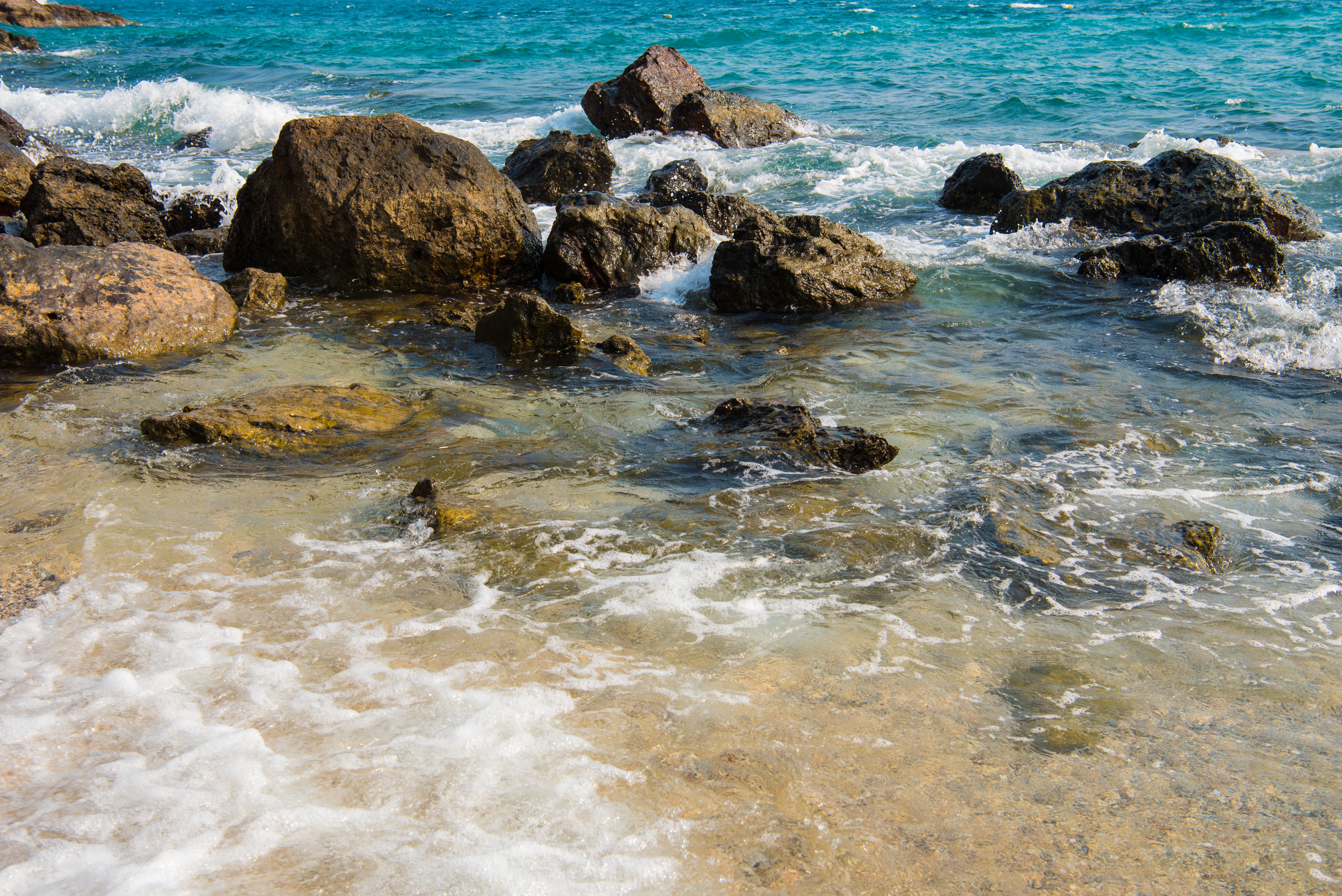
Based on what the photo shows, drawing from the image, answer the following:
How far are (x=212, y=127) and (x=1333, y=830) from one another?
20565 millimetres

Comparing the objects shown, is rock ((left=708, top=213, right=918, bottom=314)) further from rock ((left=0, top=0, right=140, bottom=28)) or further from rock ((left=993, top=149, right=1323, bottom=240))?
rock ((left=0, top=0, right=140, bottom=28))

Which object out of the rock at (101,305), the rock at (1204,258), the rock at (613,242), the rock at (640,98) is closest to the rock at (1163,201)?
the rock at (1204,258)

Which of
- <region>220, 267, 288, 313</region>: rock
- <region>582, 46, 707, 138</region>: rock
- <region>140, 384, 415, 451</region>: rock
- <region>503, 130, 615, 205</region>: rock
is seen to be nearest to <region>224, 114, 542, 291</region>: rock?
<region>220, 267, 288, 313</region>: rock

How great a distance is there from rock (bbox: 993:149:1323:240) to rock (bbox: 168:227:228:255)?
9002mm

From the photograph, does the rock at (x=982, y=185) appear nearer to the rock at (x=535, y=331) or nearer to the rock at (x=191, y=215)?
the rock at (x=535, y=331)

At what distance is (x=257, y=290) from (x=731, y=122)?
35.2 feet

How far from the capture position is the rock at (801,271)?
27.2 feet

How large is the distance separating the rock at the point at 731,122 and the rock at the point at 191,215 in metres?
8.67

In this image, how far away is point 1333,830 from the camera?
267 centimetres

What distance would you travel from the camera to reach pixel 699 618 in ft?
12.2

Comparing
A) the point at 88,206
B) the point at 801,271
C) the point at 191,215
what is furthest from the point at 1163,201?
the point at 88,206

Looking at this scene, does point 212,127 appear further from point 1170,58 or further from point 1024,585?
point 1170,58

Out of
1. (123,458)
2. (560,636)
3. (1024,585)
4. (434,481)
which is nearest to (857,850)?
→ (560,636)

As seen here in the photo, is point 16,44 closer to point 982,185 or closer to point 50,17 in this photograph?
point 50,17
